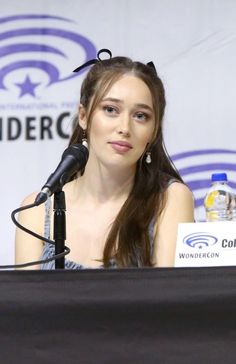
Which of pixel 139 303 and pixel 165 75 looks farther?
pixel 165 75

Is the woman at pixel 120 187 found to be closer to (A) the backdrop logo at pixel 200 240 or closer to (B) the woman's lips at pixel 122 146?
(B) the woman's lips at pixel 122 146

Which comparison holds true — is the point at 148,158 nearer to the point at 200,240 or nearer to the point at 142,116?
the point at 142,116

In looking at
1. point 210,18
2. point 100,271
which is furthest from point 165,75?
point 100,271

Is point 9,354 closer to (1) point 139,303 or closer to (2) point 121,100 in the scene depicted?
(1) point 139,303

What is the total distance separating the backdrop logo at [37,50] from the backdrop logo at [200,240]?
53.9 inches

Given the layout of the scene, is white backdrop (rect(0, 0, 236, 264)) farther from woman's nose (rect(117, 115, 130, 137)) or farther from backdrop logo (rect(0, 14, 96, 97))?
woman's nose (rect(117, 115, 130, 137))

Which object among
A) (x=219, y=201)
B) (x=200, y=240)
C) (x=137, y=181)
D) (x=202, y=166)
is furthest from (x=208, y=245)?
(x=202, y=166)

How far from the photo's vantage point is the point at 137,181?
7.02ft

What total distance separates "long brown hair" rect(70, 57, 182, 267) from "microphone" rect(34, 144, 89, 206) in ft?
1.75

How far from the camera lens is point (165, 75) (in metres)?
2.72

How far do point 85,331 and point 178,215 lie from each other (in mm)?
807

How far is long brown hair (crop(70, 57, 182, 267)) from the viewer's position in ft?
6.59

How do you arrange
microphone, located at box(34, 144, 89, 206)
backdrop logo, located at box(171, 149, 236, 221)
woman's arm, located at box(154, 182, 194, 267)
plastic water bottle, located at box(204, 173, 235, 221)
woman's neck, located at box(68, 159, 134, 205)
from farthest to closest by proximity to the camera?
backdrop logo, located at box(171, 149, 236, 221), woman's neck, located at box(68, 159, 134, 205), woman's arm, located at box(154, 182, 194, 267), plastic water bottle, located at box(204, 173, 235, 221), microphone, located at box(34, 144, 89, 206)

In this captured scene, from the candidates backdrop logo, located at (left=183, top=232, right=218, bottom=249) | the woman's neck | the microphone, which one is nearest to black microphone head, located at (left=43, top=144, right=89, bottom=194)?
the microphone
